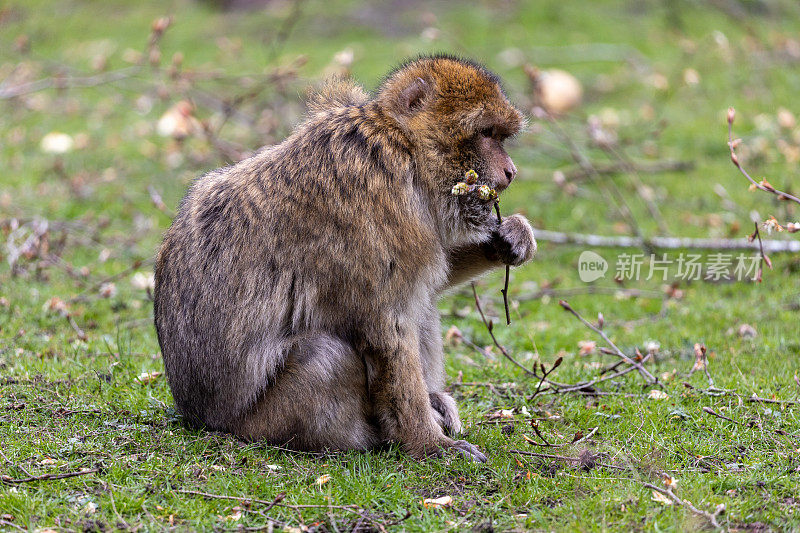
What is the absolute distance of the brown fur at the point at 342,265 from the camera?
4070 millimetres

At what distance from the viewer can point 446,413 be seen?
461 centimetres

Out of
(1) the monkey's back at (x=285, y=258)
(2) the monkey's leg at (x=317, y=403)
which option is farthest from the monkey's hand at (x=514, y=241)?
(2) the monkey's leg at (x=317, y=403)

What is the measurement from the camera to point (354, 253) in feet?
13.3

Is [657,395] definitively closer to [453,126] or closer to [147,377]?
[453,126]

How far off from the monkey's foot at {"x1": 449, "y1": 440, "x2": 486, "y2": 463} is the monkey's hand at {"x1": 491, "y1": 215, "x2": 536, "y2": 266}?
3.04 ft

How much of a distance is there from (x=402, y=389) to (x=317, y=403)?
1.34 ft

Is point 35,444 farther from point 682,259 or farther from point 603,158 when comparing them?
point 603,158

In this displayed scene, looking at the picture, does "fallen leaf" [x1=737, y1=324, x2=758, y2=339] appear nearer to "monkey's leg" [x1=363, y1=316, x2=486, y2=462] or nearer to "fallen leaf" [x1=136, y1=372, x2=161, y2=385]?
"monkey's leg" [x1=363, y1=316, x2=486, y2=462]

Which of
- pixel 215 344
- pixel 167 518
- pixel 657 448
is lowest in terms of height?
pixel 657 448

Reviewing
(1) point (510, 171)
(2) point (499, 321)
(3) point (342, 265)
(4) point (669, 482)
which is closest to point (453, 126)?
(1) point (510, 171)

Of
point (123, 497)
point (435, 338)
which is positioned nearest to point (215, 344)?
point (123, 497)

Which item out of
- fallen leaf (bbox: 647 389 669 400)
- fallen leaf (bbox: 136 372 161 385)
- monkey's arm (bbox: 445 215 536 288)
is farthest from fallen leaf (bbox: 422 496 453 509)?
fallen leaf (bbox: 136 372 161 385)

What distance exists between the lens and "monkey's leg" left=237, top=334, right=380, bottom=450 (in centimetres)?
412

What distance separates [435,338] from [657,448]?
1248mm
